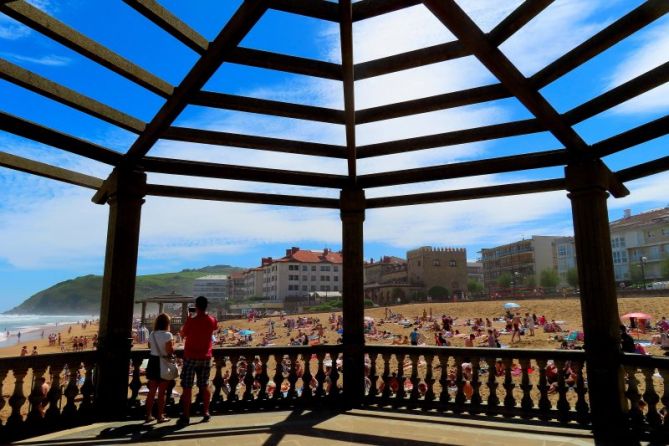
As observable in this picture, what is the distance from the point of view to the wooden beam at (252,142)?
5910mm

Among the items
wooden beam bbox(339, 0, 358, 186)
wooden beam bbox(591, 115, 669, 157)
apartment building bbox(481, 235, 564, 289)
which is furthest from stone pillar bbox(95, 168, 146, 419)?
apartment building bbox(481, 235, 564, 289)

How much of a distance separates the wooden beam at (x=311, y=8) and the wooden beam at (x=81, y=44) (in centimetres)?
166

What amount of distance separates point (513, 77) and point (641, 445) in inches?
160

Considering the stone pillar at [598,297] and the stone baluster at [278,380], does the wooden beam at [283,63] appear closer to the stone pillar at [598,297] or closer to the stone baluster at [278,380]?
the stone pillar at [598,297]

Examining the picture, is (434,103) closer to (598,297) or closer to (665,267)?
(598,297)

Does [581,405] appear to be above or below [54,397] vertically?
below

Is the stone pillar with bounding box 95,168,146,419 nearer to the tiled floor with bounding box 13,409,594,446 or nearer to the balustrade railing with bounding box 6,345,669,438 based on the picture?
the balustrade railing with bounding box 6,345,669,438

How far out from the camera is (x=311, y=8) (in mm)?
4594

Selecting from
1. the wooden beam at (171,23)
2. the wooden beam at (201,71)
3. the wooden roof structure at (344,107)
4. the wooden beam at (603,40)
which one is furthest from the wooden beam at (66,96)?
the wooden beam at (603,40)

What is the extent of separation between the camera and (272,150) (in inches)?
249

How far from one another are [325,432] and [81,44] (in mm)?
4887

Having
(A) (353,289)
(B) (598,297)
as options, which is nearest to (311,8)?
(A) (353,289)

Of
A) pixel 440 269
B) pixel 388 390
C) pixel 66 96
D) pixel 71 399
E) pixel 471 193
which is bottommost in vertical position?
pixel 388 390

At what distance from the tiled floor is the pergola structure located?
0.67 meters
